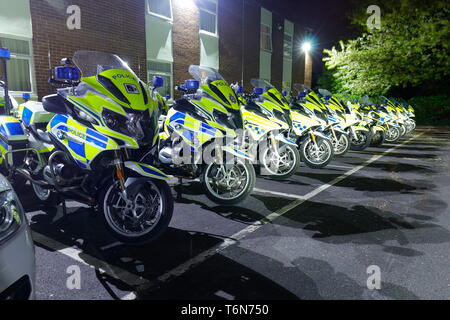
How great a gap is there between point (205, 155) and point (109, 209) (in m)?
1.53

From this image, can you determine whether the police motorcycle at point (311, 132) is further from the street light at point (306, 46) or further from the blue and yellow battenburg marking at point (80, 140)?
the street light at point (306, 46)

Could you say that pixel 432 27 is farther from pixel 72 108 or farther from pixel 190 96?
pixel 72 108

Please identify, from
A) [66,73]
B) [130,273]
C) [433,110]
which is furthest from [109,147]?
[433,110]

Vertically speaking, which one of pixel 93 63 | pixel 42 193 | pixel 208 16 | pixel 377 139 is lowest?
pixel 42 193

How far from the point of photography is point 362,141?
9461mm

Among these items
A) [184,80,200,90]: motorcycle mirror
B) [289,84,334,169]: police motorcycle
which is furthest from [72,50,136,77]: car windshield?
[289,84,334,169]: police motorcycle

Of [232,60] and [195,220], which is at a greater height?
[232,60]

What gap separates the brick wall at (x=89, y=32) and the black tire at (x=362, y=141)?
267 inches

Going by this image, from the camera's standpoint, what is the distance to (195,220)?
4.05 m

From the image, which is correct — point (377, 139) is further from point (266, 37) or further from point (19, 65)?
point (266, 37)

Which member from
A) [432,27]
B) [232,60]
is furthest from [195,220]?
[432,27]

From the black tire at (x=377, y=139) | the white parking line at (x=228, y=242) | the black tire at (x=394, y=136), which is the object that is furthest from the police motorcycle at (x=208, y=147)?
the black tire at (x=394, y=136)

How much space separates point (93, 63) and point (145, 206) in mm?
1483

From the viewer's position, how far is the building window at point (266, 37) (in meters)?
19.2
